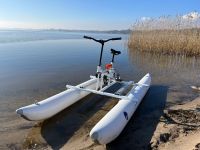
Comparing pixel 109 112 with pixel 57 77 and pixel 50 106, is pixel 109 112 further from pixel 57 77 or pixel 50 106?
pixel 57 77

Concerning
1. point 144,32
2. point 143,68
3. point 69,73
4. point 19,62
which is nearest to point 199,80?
point 143,68

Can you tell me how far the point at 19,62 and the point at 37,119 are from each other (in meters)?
9.93

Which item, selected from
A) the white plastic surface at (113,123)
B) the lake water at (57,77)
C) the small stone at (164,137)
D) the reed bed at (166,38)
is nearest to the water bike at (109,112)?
the white plastic surface at (113,123)

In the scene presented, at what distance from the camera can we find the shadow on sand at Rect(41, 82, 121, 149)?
5.38 meters

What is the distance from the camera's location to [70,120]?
6.36m

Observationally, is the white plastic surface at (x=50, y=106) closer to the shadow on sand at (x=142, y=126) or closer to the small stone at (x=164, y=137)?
the shadow on sand at (x=142, y=126)

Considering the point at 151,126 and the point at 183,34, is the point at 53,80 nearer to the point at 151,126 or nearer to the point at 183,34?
the point at 151,126

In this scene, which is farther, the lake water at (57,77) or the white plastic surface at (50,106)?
the lake water at (57,77)

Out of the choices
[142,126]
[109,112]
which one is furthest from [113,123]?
[142,126]

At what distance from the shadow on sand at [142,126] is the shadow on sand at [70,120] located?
0.82m

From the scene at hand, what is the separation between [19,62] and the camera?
15062 mm

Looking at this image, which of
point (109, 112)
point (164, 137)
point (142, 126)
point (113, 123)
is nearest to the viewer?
point (113, 123)

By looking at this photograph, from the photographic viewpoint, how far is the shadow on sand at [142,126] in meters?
5.07

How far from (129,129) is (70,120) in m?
1.36
